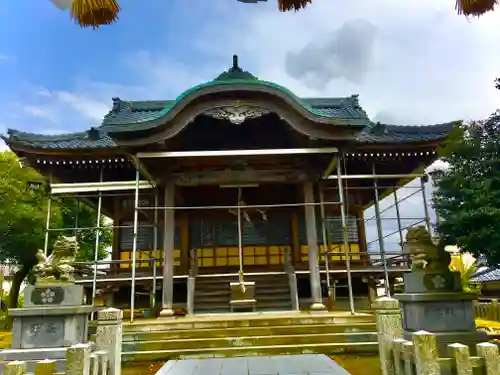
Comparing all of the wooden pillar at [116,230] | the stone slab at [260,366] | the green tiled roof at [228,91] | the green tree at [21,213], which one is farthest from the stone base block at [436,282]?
the green tree at [21,213]

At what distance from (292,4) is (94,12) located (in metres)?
2.12

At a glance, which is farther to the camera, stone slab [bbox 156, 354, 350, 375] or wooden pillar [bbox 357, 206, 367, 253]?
wooden pillar [bbox 357, 206, 367, 253]

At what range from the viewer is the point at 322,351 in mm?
7566

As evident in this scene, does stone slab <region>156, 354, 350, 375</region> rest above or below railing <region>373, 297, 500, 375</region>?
below

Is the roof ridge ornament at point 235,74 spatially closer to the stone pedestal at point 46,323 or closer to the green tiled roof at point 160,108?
the green tiled roof at point 160,108

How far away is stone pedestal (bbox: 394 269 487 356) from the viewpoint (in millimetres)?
6621

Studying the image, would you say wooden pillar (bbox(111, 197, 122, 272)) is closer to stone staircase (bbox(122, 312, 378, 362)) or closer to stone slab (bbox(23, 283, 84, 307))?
stone staircase (bbox(122, 312, 378, 362))

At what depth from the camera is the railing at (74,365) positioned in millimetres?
3146

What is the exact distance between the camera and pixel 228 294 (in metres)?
11.9

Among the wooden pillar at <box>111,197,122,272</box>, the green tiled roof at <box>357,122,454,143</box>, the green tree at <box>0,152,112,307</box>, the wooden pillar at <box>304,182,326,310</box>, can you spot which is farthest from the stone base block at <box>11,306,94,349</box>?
the green tree at <box>0,152,112,307</box>

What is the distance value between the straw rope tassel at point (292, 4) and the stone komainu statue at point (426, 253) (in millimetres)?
4636

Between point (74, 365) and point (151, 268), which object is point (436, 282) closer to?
point (74, 365)

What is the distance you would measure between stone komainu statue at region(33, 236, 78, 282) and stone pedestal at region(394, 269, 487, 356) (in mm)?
6196

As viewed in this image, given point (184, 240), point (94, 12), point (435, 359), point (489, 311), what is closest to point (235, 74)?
point (184, 240)
